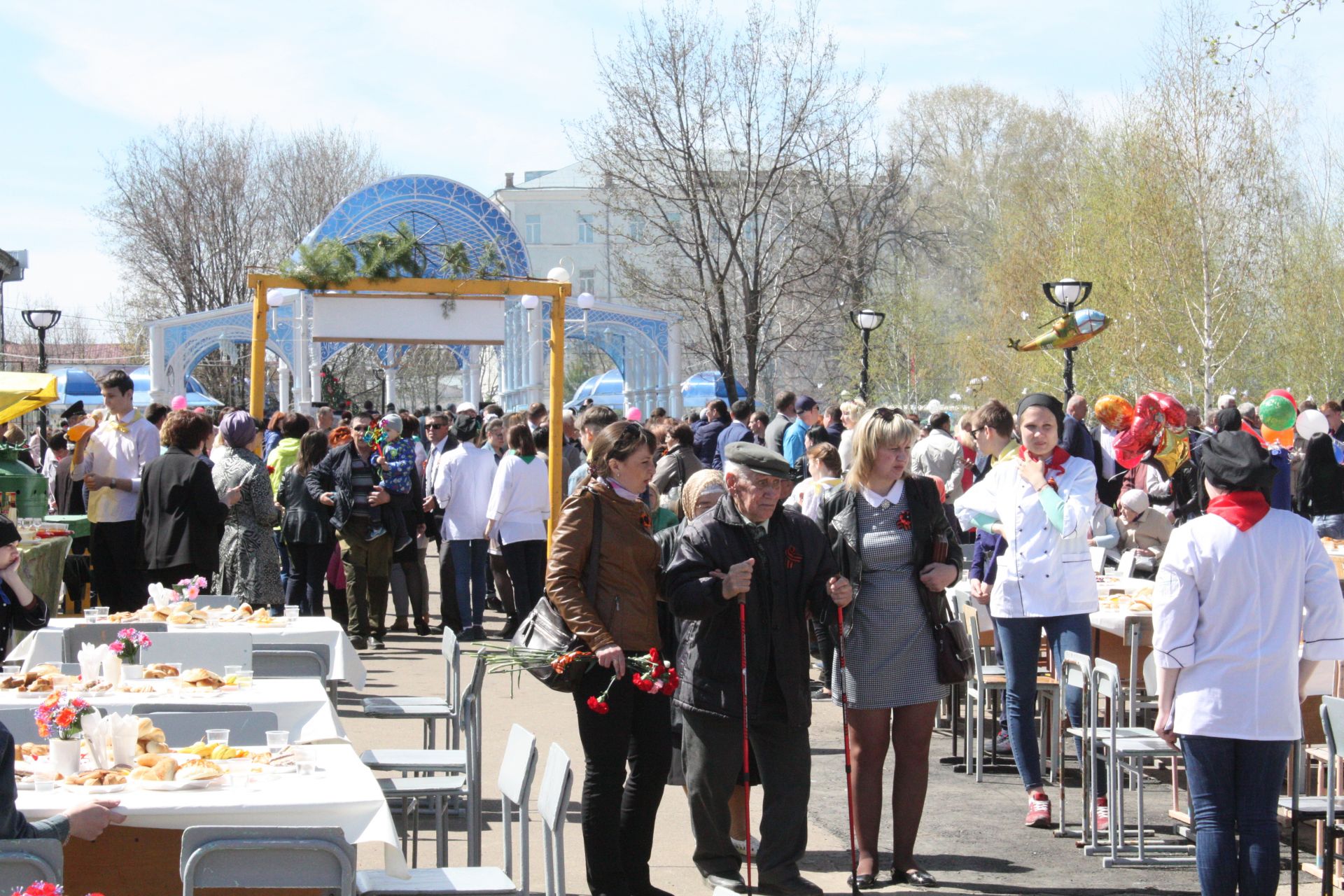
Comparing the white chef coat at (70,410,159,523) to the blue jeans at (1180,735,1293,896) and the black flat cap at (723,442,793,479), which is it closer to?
the black flat cap at (723,442,793,479)

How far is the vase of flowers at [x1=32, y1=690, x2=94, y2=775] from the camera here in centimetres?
443

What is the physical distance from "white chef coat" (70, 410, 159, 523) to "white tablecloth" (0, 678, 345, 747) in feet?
15.7

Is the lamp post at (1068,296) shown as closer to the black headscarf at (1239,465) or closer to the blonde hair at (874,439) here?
the blonde hair at (874,439)

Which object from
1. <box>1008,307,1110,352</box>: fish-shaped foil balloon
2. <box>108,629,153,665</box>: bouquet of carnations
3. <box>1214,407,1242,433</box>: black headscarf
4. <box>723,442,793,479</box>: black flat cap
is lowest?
<box>108,629,153,665</box>: bouquet of carnations

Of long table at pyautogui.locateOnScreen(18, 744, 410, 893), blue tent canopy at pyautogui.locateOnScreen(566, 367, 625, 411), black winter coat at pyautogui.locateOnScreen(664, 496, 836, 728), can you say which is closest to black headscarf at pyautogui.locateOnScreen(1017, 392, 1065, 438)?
black winter coat at pyautogui.locateOnScreen(664, 496, 836, 728)

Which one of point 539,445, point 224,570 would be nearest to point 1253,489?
Answer: point 224,570

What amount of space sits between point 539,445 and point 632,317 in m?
10.9

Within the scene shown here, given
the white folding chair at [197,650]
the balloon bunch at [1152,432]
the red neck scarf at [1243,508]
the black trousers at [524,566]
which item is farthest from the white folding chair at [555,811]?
the black trousers at [524,566]

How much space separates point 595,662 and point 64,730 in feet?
6.02

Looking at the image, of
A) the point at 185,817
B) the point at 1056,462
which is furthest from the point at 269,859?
the point at 1056,462

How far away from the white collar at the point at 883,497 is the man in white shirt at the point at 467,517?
704cm

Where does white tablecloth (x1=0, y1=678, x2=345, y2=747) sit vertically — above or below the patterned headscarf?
below

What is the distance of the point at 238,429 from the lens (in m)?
10.1

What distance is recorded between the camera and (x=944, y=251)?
1895 inches
